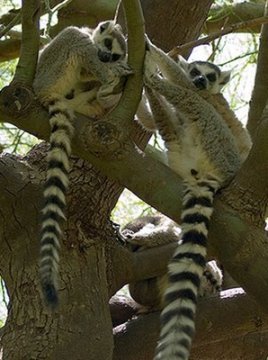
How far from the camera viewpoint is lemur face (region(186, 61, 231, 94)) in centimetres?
682

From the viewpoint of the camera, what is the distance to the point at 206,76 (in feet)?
23.2

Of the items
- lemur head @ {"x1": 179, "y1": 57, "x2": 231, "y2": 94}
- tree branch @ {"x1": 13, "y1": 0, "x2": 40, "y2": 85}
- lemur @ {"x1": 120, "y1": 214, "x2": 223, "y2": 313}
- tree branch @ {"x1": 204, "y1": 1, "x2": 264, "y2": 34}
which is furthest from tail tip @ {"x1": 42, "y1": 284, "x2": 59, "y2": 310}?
tree branch @ {"x1": 204, "y1": 1, "x2": 264, "y2": 34}

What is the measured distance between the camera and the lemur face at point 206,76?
682 centimetres

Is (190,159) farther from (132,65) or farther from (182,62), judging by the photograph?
(182,62)

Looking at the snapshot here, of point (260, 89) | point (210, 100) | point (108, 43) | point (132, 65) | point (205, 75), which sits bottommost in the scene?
point (132, 65)

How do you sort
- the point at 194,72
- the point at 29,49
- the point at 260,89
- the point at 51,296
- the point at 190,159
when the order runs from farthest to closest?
the point at 260,89
the point at 194,72
the point at 190,159
the point at 29,49
the point at 51,296

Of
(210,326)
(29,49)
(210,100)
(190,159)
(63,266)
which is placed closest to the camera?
(29,49)

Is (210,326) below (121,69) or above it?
below

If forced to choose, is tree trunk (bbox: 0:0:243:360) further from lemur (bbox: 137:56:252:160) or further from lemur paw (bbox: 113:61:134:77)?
lemur paw (bbox: 113:61:134:77)

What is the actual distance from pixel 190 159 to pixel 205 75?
1.20 m

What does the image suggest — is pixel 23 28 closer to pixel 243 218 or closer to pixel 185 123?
pixel 185 123

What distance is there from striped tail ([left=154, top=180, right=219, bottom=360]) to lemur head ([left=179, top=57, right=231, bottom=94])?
1482mm

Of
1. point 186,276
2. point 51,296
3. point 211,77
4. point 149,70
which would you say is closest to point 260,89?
point 211,77

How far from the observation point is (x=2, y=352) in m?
5.95
